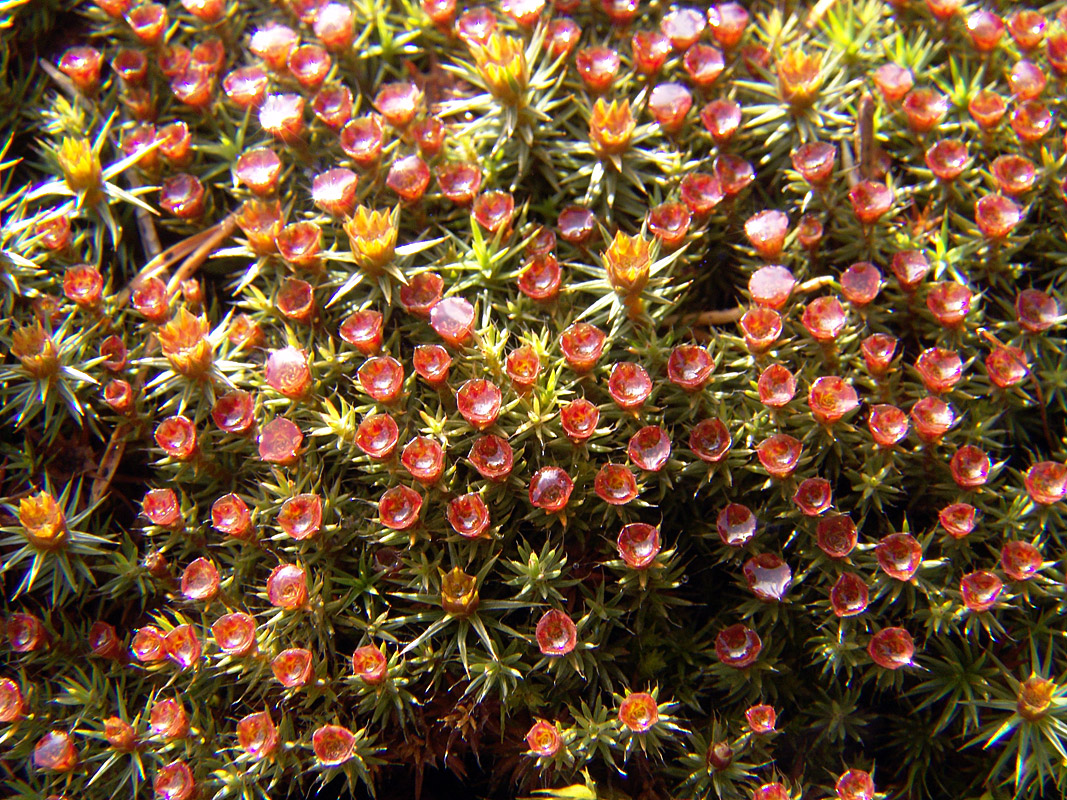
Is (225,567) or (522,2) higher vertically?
(522,2)

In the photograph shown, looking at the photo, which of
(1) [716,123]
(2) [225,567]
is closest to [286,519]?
(2) [225,567]

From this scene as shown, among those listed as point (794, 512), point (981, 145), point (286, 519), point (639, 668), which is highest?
point (981, 145)

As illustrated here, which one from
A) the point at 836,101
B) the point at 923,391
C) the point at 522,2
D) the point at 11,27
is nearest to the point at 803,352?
the point at 923,391

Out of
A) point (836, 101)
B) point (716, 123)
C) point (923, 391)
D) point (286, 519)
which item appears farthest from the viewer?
point (836, 101)

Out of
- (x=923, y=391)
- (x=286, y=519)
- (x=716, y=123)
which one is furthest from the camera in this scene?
(x=716, y=123)

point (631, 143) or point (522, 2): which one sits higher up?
point (522, 2)

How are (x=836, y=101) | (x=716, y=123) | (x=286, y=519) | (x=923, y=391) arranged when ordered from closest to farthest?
(x=286, y=519), (x=923, y=391), (x=716, y=123), (x=836, y=101)

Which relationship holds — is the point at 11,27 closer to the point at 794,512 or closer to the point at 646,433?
the point at 646,433

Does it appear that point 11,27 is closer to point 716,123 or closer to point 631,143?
point 631,143

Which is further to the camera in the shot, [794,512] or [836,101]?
[836,101]
